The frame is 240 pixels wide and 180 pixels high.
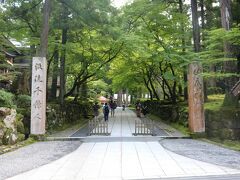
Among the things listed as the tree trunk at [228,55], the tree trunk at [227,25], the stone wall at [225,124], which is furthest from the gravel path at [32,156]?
the tree trunk at [227,25]

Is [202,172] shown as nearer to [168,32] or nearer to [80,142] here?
[80,142]

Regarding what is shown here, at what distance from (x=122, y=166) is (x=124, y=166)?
6 centimetres

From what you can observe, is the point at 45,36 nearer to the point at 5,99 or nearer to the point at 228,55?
the point at 5,99

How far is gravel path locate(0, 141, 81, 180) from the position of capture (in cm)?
914

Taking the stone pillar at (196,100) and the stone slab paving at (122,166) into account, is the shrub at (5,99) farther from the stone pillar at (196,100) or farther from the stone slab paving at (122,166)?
the stone pillar at (196,100)

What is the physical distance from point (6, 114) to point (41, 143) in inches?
89.9

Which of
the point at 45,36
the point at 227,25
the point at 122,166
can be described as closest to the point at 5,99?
the point at 45,36

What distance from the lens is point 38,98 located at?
1550cm

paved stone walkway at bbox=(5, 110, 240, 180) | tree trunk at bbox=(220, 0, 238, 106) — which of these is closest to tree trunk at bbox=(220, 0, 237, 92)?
tree trunk at bbox=(220, 0, 238, 106)

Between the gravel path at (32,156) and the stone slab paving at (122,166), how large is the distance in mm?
399

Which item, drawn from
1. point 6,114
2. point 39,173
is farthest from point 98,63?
point 39,173

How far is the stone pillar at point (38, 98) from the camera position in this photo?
15492mm

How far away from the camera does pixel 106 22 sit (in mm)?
19812

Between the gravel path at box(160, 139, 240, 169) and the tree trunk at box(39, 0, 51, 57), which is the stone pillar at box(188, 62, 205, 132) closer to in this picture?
the gravel path at box(160, 139, 240, 169)
